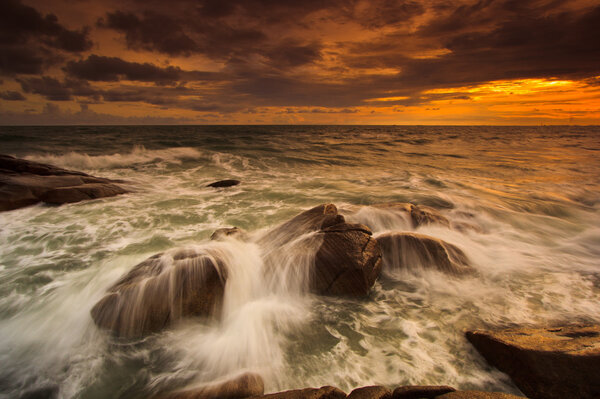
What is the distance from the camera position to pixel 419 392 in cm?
210

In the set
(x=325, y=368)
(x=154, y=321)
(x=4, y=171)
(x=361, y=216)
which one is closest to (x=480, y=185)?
(x=361, y=216)

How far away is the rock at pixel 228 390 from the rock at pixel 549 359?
2359 mm

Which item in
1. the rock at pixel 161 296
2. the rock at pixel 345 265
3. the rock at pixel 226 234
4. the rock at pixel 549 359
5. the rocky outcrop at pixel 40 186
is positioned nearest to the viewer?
the rock at pixel 549 359

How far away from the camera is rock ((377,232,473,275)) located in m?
4.63

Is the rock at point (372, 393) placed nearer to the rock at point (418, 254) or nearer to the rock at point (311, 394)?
the rock at point (311, 394)

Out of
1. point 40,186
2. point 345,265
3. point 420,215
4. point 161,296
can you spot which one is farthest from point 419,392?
point 40,186

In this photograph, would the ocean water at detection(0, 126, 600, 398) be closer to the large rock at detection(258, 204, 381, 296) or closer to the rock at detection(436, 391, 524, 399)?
the large rock at detection(258, 204, 381, 296)

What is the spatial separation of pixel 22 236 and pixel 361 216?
26.0 ft

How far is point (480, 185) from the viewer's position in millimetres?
12539

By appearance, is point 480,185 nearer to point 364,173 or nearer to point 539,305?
point 364,173

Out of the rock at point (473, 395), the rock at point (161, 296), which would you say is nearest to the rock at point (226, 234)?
the rock at point (161, 296)

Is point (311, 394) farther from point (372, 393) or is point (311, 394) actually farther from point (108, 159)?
point (108, 159)

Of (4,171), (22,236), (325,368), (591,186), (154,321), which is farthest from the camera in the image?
(591,186)

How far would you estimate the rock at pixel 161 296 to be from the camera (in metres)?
3.36
